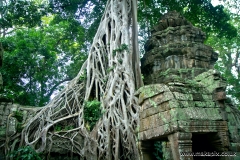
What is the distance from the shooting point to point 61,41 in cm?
1133

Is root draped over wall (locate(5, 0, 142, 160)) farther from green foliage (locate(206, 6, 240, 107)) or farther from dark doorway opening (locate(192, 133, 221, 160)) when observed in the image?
green foliage (locate(206, 6, 240, 107))

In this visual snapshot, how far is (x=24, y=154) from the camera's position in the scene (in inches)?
184

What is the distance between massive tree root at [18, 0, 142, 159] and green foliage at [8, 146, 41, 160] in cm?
21

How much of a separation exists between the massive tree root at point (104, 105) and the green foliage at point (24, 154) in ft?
0.68

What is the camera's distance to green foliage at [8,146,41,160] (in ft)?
15.0

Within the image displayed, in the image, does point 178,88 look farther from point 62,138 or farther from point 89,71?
point 89,71

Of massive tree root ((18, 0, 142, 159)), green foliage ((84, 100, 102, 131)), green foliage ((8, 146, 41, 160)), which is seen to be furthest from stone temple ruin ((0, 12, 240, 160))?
green foliage ((8, 146, 41, 160))

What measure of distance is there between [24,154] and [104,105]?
6.06ft

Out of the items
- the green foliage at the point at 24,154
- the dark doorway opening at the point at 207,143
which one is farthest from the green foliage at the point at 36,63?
the dark doorway opening at the point at 207,143

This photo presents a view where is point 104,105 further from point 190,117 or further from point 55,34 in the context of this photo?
point 55,34

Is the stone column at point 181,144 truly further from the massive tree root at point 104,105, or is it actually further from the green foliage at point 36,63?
the green foliage at point 36,63

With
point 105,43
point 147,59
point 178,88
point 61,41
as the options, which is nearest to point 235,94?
point 147,59

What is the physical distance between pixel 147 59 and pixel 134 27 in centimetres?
102

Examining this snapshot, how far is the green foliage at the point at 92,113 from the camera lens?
5200mm
